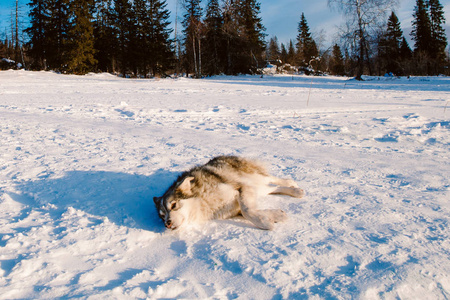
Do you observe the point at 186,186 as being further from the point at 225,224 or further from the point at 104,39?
the point at 104,39

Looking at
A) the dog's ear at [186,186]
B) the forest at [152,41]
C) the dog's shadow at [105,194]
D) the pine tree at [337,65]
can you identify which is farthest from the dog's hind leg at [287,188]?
the pine tree at [337,65]

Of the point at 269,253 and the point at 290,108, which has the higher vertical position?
the point at 290,108

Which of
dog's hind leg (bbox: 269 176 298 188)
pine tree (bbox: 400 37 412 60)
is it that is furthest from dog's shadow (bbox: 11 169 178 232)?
pine tree (bbox: 400 37 412 60)

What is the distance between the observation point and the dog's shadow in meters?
2.41

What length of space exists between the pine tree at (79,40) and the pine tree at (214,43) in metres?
12.7

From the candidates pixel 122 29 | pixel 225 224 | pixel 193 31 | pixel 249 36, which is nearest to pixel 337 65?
pixel 249 36

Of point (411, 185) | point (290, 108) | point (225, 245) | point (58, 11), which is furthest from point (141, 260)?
point (58, 11)

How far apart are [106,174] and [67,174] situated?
18.1 inches

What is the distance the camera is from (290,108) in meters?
8.03

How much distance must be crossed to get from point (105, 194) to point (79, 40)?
101 ft

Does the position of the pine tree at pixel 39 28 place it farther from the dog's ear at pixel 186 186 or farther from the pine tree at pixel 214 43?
the dog's ear at pixel 186 186

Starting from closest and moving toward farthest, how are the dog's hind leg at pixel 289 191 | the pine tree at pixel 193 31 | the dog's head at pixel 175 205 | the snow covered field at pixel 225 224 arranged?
the snow covered field at pixel 225 224 → the dog's head at pixel 175 205 → the dog's hind leg at pixel 289 191 → the pine tree at pixel 193 31

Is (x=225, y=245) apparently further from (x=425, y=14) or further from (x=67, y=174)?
(x=425, y=14)

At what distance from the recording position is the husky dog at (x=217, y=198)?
223 cm
